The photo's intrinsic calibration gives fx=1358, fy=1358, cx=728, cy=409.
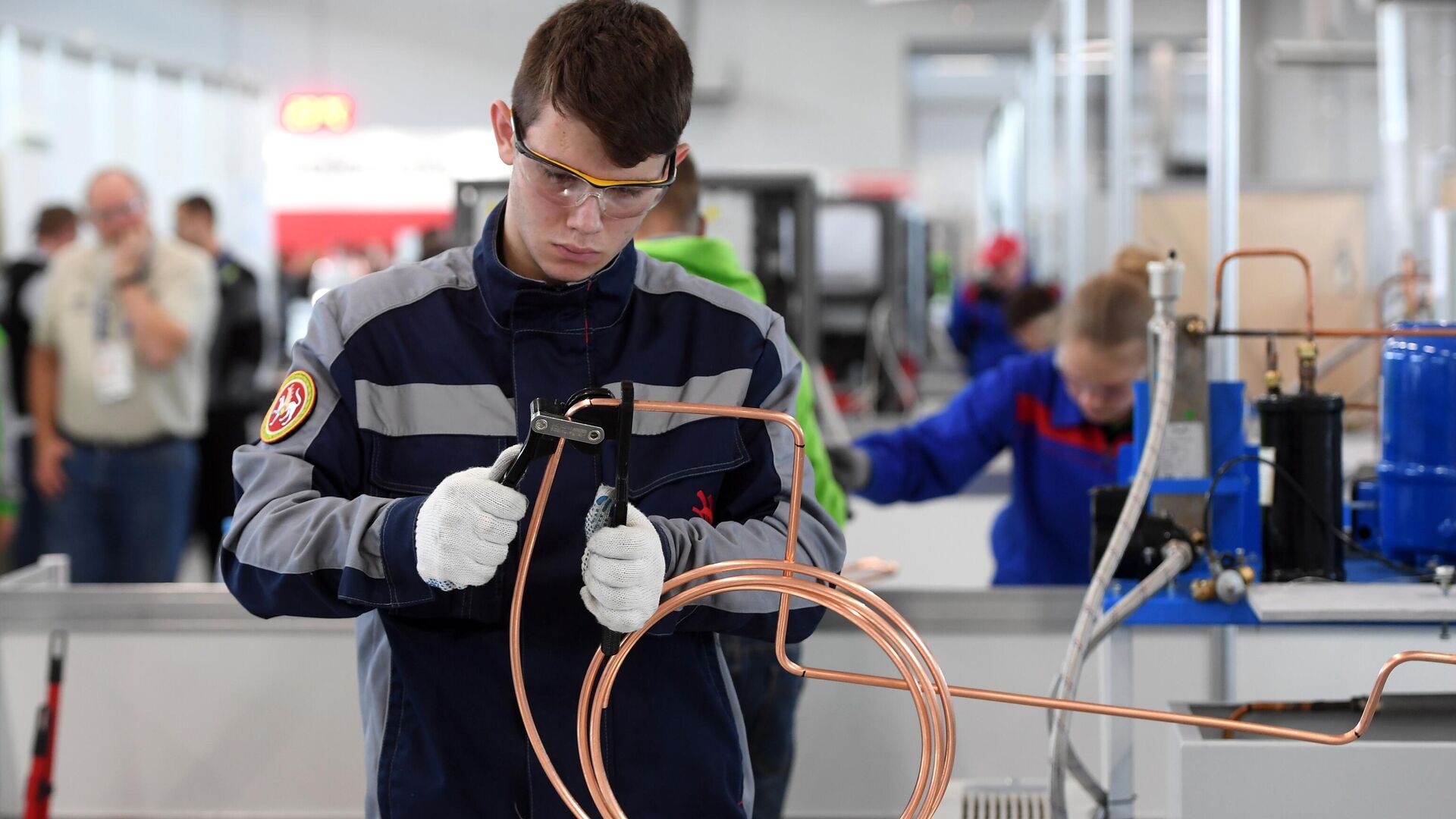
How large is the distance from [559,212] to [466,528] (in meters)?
0.30

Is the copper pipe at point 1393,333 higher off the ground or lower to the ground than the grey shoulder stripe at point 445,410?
higher

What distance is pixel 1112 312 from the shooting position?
90.8 inches

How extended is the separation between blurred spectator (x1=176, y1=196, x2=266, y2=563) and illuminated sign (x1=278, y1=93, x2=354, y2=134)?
6.97 metres

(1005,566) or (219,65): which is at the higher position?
(219,65)

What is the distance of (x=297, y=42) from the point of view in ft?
38.9

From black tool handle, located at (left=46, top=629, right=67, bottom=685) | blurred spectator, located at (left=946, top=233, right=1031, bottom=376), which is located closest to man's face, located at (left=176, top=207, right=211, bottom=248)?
black tool handle, located at (left=46, top=629, right=67, bottom=685)

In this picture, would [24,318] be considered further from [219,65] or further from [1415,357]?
[219,65]

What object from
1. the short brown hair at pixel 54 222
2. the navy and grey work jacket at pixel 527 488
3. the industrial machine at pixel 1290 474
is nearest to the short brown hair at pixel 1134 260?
the industrial machine at pixel 1290 474

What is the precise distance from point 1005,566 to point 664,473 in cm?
164

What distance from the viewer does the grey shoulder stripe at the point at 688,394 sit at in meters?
1.22

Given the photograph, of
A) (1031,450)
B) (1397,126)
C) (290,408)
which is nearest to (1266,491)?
(1031,450)

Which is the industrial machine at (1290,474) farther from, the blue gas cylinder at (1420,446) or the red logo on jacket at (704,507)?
the red logo on jacket at (704,507)

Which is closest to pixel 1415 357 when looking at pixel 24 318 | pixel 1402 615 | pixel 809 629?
pixel 1402 615

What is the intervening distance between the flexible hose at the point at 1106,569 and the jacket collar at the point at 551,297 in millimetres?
654
